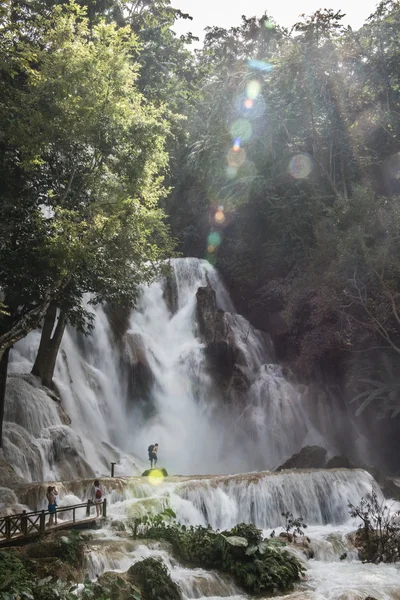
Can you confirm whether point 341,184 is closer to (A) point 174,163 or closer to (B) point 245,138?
(B) point 245,138

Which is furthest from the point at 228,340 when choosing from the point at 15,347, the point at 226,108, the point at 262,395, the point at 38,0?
the point at 38,0

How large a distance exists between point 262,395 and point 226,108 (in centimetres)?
2185

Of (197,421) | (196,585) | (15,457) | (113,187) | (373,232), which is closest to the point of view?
(196,585)

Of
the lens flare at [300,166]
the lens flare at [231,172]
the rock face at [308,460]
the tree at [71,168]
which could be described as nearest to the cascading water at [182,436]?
the rock face at [308,460]

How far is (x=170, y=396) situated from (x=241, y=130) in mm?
19988

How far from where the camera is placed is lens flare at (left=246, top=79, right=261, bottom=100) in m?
39.5

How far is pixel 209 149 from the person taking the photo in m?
40.8

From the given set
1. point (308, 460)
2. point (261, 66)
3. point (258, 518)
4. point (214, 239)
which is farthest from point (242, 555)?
point (261, 66)

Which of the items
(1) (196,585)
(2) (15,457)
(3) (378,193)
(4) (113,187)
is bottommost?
(1) (196,585)

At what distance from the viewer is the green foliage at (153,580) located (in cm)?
1133

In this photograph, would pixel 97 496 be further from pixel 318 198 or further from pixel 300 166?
pixel 300 166

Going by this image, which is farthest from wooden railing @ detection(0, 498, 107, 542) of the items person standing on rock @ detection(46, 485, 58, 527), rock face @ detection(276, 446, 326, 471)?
rock face @ detection(276, 446, 326, 471)

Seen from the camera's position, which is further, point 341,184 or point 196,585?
point 341,184

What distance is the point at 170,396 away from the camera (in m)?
30.4
